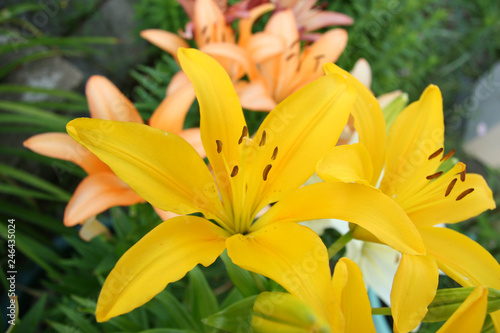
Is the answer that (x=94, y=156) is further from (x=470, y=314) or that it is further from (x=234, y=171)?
(x=470, y=314)

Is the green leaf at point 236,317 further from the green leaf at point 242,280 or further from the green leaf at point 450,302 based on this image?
the green leaf at point 450,302

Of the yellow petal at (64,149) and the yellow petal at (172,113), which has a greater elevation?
the yellow petal at (172,113)

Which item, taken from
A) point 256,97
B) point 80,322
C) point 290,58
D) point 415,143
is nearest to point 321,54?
point 290,58

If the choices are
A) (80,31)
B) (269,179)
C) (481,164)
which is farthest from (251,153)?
(481,164)

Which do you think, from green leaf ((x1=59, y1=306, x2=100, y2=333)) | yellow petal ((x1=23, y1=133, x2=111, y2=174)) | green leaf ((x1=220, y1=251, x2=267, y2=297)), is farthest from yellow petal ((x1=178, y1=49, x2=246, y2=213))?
green leaf ((x1=59, y1=306, x2=100, y2=333))

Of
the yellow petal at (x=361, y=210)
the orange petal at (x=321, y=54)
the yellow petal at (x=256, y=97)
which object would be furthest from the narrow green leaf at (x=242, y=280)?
the orange petal at (x=321, y=54)

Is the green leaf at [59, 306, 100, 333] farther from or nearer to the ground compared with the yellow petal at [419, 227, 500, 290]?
nearer to the ground

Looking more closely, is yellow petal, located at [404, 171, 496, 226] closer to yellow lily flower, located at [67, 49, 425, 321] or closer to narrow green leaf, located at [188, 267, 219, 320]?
yellow lily flower, located at [67, 49, 425, 321]
